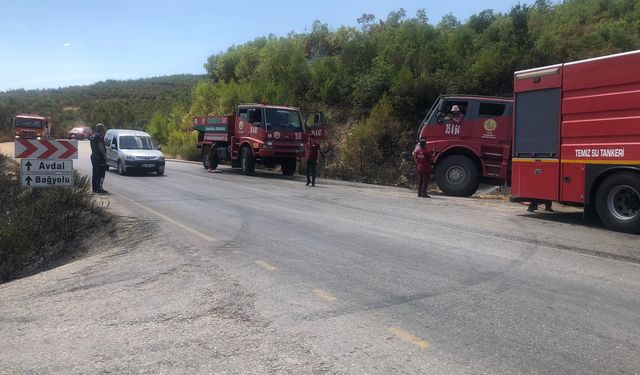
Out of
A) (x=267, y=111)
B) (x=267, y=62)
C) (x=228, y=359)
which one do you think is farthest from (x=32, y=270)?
(x=267, y=62)

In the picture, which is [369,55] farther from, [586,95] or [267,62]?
[586,95]

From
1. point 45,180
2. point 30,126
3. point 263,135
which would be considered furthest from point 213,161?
point 30,126

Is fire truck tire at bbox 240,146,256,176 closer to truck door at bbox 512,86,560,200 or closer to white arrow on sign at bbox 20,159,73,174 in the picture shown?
white arrow on sign at bbox 20,159,73,174

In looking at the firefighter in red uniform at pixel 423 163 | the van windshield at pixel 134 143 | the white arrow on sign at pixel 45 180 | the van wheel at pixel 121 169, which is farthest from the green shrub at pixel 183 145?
the white arrow on sign at pixel 45 180

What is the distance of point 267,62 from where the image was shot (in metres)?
37.5

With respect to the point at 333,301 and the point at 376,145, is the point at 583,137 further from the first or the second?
the point at 376,145

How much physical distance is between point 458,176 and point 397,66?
12895 mm

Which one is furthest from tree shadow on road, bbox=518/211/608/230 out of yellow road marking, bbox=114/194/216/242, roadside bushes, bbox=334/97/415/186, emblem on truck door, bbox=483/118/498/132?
roadside bushes, bbox=334/97/415/186

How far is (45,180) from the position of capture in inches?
406

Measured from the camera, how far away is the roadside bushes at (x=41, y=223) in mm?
8991

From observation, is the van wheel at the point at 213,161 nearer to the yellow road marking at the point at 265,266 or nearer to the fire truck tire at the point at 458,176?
the fire truck tire at the point at 458,176

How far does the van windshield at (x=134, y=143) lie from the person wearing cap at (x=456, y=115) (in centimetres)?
1280

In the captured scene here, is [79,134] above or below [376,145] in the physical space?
above

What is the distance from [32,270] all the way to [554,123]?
10.1 metres
